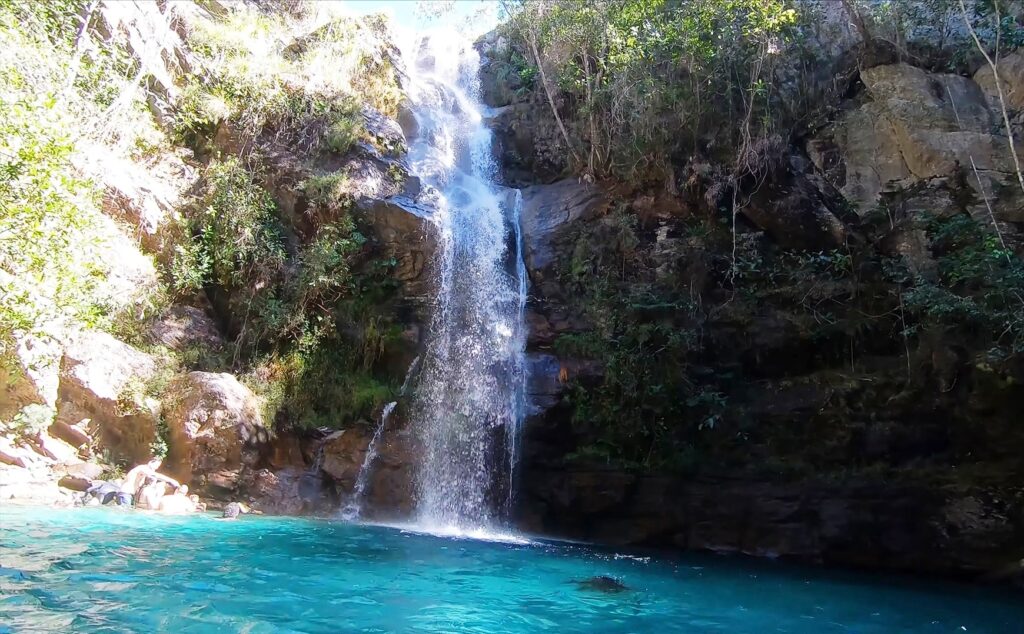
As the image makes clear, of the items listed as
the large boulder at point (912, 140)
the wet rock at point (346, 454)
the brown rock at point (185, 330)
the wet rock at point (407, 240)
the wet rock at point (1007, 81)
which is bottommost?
the wet rock at point (346, 454)

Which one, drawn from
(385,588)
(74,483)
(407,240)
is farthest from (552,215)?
(74,483)

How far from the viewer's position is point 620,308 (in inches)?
505

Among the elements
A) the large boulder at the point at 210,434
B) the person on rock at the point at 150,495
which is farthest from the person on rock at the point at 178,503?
the large boulder at the point at 210,434

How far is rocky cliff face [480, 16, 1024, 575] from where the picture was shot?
10195 mm

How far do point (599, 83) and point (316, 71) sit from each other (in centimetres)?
747

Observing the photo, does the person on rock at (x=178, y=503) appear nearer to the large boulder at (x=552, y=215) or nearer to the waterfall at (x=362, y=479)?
the waterfall at (x=362, y=479)

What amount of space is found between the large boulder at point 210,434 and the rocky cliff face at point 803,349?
511 cm

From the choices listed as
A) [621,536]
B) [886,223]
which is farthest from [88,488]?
[886,223]

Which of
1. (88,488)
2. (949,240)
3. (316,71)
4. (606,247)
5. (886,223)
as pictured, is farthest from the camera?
(316,71)

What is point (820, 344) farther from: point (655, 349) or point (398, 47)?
point (398, 47)

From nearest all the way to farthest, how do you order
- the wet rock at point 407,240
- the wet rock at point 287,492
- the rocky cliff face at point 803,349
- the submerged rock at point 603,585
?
the submerged rock at point 603,585, the rocky cliff face at point 803,349, the wet rock at point 287,492, the wet rock at point 407,240

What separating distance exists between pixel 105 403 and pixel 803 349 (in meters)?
12.9

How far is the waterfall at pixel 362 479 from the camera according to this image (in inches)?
447

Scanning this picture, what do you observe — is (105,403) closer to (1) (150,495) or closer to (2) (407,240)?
(1) (150,495)
